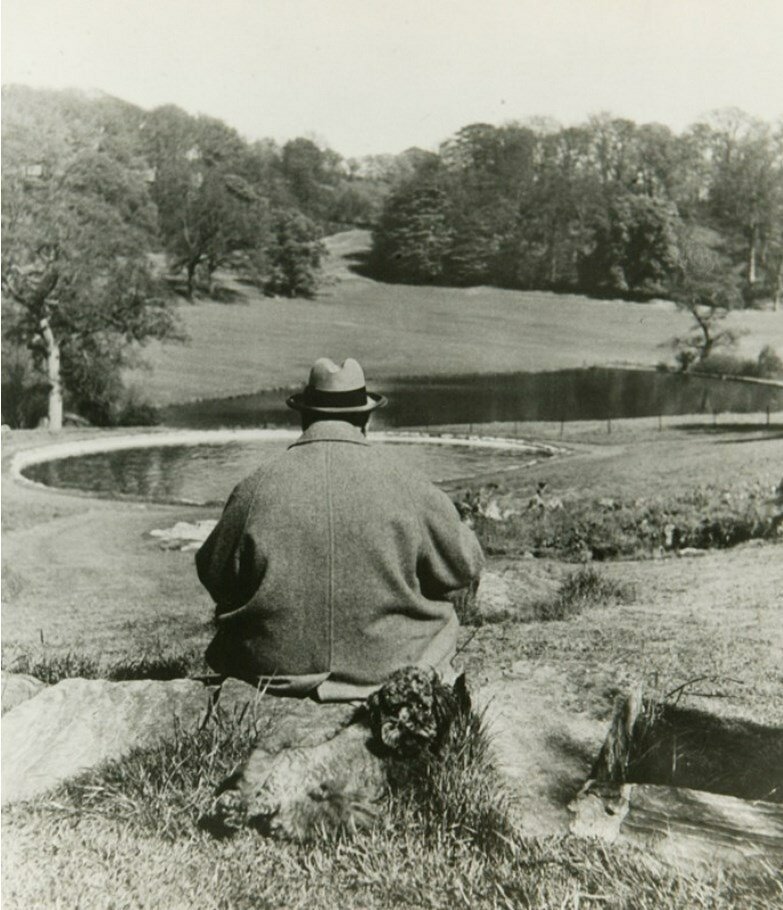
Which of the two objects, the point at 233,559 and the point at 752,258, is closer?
the point at 233,559

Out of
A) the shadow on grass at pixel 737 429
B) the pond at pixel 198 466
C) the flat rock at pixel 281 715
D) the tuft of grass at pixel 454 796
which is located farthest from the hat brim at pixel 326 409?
the pond at pixel 198 466

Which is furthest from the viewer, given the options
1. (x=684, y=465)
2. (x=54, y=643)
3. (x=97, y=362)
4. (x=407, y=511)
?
(x=97, y=362)

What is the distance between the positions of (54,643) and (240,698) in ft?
10.3

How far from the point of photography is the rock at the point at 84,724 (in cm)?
307

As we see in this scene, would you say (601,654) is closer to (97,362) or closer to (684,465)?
(684,465)

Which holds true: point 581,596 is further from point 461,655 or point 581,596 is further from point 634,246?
point 634,246

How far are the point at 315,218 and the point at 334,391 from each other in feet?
52.5

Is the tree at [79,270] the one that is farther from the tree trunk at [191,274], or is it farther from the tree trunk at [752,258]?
the tree trunk at [752,258]

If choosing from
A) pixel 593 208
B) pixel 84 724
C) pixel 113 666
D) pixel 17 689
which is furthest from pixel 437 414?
pixel 84 724

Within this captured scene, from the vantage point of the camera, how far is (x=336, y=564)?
3166 mm

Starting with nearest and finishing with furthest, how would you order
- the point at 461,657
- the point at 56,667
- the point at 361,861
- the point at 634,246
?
the point at 361,861 → the point at 461,657 → the point at 56,667 → the point at 634,246

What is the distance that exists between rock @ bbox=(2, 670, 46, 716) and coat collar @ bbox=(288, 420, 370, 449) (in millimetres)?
1770

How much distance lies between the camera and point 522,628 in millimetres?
4996

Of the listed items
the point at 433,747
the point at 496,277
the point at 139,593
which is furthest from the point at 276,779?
the point at 496,277
